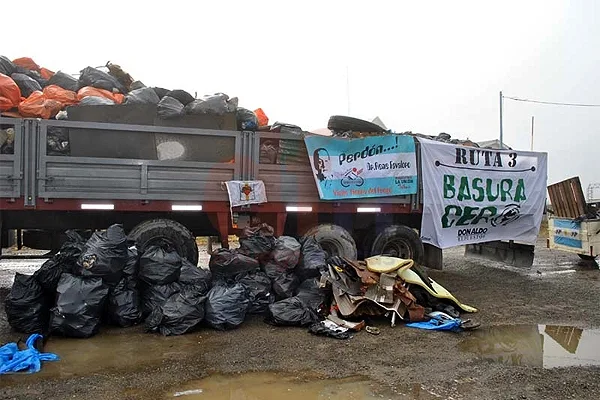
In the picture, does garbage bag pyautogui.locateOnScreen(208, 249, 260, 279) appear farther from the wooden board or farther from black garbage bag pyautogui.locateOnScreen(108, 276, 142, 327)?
the wooden board

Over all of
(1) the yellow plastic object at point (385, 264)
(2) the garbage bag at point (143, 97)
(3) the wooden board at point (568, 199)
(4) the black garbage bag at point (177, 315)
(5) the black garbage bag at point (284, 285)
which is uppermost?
(2) the garbage bag at point (143, 97)

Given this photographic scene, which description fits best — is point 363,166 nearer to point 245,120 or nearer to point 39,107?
point 245,120

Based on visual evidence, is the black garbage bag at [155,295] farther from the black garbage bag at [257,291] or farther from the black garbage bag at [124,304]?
the black garbage bag at [257,291]

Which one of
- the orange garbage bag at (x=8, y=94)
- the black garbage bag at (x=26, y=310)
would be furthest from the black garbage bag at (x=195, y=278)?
the orange garbage bag at (x=8, y=94)

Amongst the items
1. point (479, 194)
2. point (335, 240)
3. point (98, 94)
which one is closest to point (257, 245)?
point (335, 240)

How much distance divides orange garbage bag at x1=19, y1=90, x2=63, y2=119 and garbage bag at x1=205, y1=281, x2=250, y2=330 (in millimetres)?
2935

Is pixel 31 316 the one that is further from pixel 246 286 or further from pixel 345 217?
pixel 345 217

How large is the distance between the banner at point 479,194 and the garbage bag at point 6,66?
225 inches

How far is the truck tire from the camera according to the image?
6252mm

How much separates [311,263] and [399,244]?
7.44 ft

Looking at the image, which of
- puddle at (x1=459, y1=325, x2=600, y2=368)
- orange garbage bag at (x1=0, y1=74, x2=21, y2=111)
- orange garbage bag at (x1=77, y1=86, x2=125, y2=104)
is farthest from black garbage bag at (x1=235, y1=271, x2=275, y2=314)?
orange garbage bag at (x1=0, y1=74, x2=21, y2=111)

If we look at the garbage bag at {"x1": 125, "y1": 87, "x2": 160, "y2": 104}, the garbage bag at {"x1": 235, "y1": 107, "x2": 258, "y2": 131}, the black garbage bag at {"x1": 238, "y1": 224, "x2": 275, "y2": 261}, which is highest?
the garbage bag at {"x1": 125, "y1": 87, "x2": 160, "y2": 104}

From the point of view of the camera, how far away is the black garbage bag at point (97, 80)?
707cm

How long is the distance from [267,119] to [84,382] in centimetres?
459
